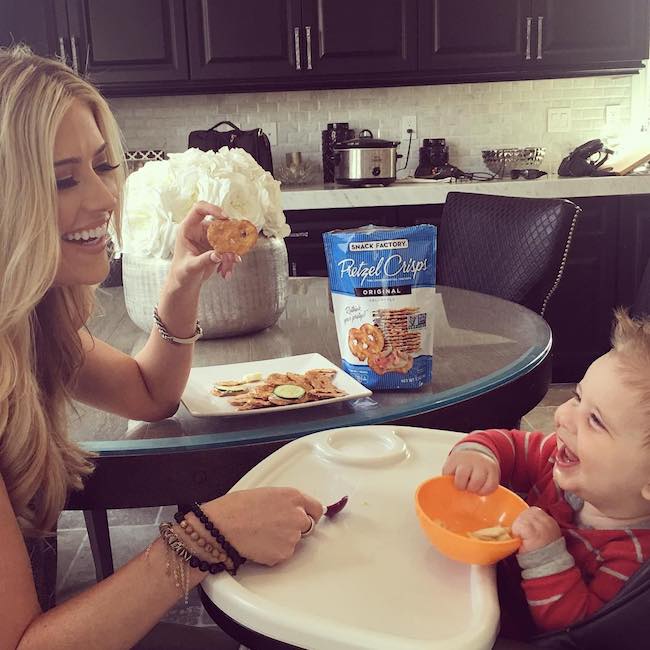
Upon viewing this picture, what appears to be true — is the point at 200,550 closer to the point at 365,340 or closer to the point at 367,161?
the point at 365,340

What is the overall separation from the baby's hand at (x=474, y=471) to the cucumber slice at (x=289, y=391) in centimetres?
28

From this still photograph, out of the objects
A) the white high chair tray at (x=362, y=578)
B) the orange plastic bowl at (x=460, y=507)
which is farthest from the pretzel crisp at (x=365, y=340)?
the orange plastic bowl at (x=460, y=507)

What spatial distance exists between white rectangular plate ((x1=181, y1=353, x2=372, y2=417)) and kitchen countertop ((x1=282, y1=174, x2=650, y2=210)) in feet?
7.91

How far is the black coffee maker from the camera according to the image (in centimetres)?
429

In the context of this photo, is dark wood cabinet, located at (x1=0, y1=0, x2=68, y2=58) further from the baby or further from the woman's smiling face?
the baby

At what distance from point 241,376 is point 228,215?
0.31m

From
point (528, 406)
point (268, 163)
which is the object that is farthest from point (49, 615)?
point (268, 163)

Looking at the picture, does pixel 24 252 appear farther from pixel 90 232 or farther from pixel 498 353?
pixel 498 353

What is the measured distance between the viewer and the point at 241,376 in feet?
4.32

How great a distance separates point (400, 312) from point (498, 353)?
0.30 m

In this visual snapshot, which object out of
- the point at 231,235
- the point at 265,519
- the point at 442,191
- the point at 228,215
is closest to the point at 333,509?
the point at 265,519

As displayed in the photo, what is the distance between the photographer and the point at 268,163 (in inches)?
157

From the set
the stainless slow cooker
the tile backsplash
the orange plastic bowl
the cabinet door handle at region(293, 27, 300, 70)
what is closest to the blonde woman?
the orange plastic bowl

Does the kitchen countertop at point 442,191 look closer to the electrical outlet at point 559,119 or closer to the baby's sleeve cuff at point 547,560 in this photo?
the electrical outlet at point 559,119
